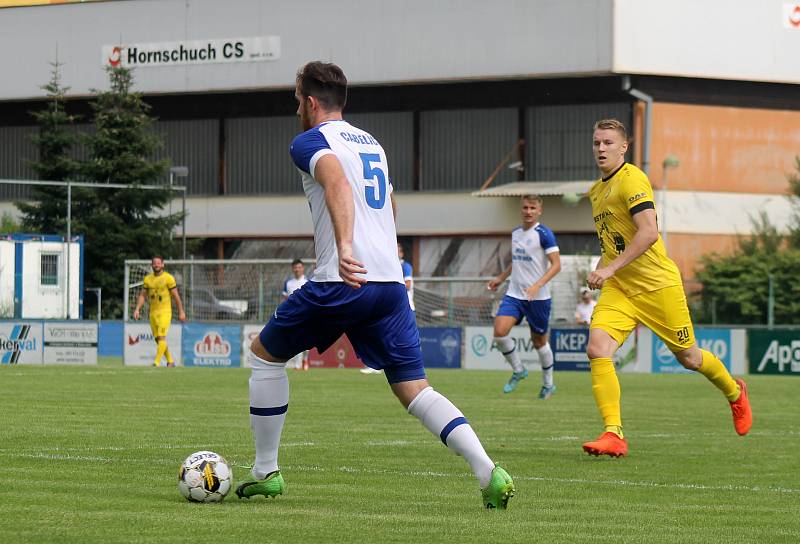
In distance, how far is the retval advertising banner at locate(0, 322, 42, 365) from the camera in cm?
3353

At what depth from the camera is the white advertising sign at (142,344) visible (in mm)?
34594

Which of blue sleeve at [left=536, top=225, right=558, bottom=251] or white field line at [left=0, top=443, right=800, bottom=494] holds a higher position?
blue sleeve at [left=536, top=225, right=558, bottom=251]

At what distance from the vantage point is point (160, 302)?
31891mm

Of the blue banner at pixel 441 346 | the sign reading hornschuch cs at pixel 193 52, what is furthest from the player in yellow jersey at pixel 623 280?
the sign reading hornschuch cs at pixel 193 52

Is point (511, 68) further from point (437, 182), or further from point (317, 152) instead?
point (317, 152)

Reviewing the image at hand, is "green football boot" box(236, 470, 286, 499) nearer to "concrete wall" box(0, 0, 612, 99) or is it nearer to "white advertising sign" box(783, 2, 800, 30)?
"concrete wall" box(0, 0, 612, 99)

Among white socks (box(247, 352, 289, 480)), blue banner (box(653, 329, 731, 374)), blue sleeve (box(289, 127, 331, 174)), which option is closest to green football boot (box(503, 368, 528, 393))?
blue banner (box(653, 329, 731, 374))

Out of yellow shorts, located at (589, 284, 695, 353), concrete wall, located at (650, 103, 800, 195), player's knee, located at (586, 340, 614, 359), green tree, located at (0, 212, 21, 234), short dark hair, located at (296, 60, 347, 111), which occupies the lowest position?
player's knee, located at (586, 340, 614, 359)

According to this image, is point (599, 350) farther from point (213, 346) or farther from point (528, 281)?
point (213, 346)

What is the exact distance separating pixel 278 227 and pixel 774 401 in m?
36.7

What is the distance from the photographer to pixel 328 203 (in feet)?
25.8

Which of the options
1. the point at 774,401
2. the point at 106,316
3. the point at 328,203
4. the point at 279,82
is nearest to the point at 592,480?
the point at 328,203

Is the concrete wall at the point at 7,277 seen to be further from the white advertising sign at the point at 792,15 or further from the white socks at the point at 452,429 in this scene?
the white socks at the point at 452,429

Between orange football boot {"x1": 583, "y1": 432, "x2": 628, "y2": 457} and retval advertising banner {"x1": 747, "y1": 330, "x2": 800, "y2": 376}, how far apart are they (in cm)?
2115
